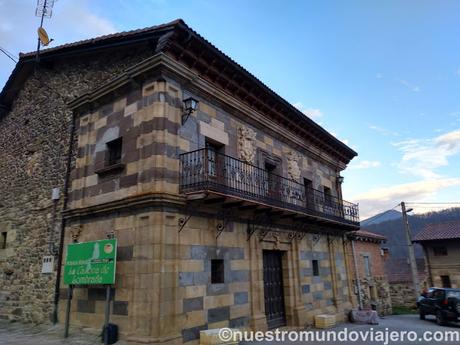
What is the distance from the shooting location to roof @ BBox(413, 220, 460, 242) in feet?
83.5

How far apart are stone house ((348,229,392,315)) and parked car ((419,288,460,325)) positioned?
2.96 m

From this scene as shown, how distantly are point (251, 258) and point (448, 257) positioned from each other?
75.0ft

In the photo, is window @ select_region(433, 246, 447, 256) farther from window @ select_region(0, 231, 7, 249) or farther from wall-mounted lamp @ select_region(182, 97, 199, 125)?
window @ select_region(0, 231, 7, 249)

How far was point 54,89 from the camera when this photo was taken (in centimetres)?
1192

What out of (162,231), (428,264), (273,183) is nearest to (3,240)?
(162,231)

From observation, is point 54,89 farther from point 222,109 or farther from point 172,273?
point 172,273

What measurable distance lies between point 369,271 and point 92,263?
15422mm

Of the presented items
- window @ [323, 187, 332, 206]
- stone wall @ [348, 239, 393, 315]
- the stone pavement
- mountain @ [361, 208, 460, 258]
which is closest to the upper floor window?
the stone pavement

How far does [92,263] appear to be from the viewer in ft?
25.9

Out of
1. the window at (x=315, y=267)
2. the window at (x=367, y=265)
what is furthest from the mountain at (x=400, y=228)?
the window at (x=315, y=267)

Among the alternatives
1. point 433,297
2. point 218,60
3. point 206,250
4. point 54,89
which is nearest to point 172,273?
point 206,250

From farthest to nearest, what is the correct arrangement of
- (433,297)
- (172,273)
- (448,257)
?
(448,257) → (433,297) → (172,273)

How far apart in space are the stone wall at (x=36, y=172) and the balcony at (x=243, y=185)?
3.41m

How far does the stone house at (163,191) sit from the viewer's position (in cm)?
759
